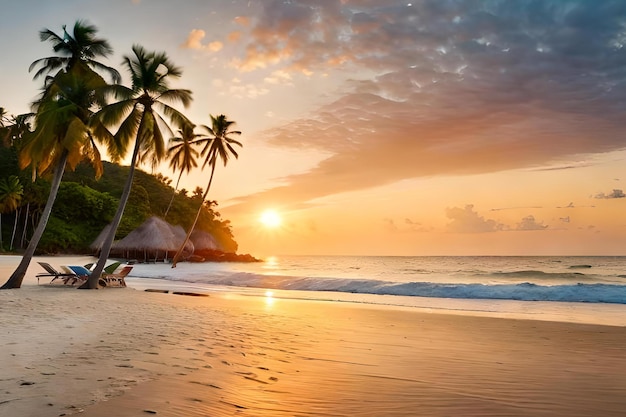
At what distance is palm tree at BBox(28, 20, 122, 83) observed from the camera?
19.1 meters

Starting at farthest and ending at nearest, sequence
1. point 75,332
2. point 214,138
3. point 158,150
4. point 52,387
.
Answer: point 214,138 < point 158,150 < point 75,332 < point 52,387

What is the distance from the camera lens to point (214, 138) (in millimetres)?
44719

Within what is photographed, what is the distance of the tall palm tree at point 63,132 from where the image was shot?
1695 cm

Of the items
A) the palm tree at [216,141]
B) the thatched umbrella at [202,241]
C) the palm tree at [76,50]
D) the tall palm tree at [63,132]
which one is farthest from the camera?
the thatched umbrella at [202,241]

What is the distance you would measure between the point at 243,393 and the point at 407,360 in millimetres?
2970

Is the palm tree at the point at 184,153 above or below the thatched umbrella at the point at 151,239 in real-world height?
above

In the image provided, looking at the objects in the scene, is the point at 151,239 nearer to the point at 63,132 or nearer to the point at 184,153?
the point at 184,153

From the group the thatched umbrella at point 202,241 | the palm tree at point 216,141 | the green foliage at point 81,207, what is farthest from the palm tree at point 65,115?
the green foliage at point 81,207

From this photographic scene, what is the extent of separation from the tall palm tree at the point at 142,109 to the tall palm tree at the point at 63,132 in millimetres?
659

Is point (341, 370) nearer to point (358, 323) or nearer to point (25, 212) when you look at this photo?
point (358, 323)

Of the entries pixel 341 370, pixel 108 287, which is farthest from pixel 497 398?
pixel 108 287

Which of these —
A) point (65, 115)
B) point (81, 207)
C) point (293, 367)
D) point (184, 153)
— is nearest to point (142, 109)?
point (65, 115)

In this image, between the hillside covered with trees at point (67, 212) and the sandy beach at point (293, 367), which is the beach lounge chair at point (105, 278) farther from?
the hillside covered with trees at point (67, 212)

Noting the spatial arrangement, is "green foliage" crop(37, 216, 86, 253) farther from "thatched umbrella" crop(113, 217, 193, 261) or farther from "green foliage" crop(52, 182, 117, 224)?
"thatched umbrella" crop(113, 217, 193, 261)
